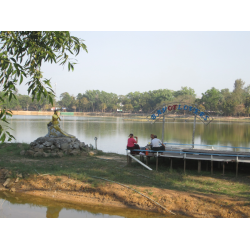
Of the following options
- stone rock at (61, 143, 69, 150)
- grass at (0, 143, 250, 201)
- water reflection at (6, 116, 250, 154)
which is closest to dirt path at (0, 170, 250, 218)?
grass at (0, 143, 250, 201)

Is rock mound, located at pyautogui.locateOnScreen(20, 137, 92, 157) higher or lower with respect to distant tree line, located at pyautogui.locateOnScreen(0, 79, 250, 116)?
lower

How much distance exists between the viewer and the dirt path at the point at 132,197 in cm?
720

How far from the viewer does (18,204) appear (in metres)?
8.27

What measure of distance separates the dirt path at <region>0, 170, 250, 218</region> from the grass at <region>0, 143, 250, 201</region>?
0.76 ft

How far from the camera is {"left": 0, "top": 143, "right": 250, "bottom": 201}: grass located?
868 centimetres

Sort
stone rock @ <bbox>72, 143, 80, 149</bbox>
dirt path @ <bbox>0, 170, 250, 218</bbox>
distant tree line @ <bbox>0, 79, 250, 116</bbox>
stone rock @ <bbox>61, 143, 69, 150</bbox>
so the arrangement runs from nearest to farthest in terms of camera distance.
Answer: dirt path @ <bbox>0, 170, 250, 218</bbox>, stone rock @ <bbox>61, 143, 69, 150</bbox>, stone rock @ <bbox>72, 143, 80, 149</bbox>, distant tree line @ <bbox>0, 79, 250, 116</bbox>

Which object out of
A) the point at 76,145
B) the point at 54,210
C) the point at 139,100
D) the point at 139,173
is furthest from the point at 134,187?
the point at 139,100

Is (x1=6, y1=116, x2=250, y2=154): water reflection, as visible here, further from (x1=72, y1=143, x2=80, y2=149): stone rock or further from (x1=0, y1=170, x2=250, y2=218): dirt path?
(x1=0, y1=170, x2=250, y2=218): dirt path

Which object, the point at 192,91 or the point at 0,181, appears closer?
the point at 0,181

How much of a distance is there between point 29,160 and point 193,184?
737 centimetres

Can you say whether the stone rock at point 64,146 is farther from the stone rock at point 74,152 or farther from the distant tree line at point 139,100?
the distant tree line at point 139,100
